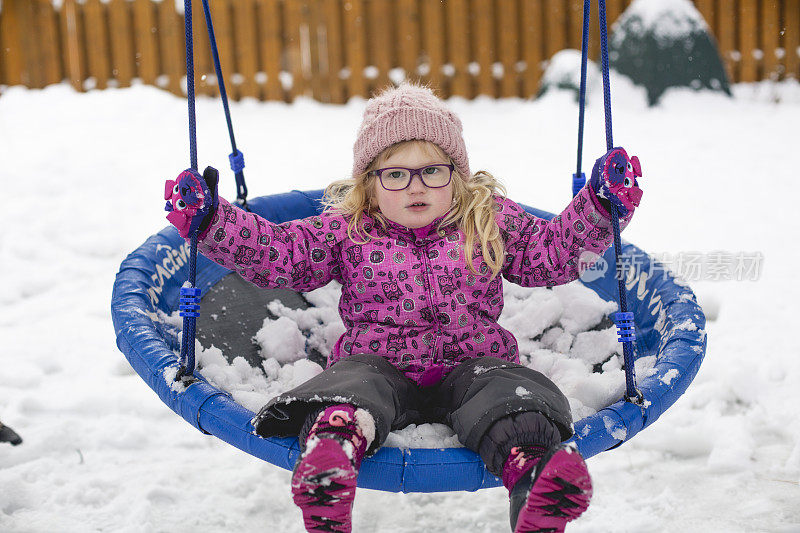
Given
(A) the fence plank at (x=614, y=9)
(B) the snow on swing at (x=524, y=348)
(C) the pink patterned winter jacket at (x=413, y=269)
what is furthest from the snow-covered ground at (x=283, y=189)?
(A) the fence plank at (x=614, y=9)

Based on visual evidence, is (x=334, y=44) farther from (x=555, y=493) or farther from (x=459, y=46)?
(x=555, y=493)

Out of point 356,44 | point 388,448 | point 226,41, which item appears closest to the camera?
point 388,448

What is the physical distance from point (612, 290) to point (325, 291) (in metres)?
0.83

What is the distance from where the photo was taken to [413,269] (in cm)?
173

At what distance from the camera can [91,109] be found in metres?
5.41

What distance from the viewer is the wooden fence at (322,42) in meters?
5.63

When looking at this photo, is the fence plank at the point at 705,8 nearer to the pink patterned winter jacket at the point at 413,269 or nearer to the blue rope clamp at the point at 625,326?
the pink patterned winter jacket at the point at 413,269

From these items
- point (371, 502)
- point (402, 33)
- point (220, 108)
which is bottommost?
point (371, 502)

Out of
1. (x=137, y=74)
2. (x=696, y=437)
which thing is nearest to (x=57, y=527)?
(x=696, y=437)

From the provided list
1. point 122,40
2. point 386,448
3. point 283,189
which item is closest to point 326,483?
point 386,448

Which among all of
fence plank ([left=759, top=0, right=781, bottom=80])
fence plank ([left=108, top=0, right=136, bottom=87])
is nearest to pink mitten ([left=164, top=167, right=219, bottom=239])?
fence plank ([left=108, top=0, right=136, bottom=87])

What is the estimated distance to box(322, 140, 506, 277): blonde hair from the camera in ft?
5.74

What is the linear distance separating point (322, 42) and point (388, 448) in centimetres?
479

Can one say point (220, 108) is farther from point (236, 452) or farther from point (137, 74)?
point (236, 452)
